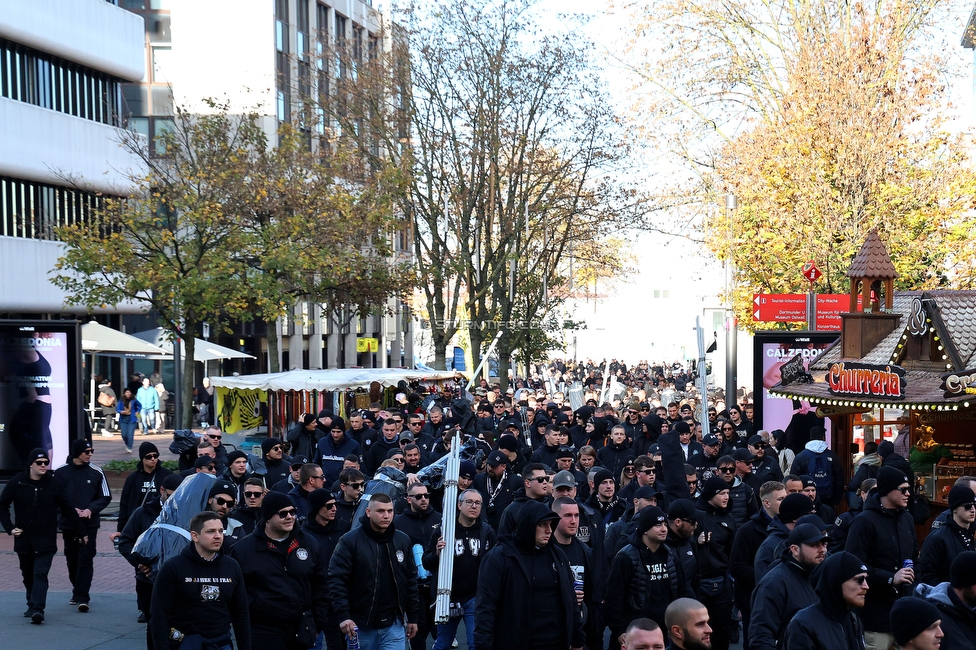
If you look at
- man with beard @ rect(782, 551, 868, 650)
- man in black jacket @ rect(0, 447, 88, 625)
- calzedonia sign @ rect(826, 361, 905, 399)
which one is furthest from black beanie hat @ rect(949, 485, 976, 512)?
man in black jacket @ rect(0, 447, 88, 625)

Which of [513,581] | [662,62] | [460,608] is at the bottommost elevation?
[460,608]

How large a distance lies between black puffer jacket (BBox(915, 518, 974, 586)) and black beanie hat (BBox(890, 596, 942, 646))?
2913 mm

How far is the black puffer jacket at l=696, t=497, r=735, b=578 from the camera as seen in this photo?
9.45 meters

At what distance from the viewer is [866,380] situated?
15461 mm

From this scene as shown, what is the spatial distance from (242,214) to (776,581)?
71.4 feet

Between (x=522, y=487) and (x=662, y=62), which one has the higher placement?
(x=662, y=62)

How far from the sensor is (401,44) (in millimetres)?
35906

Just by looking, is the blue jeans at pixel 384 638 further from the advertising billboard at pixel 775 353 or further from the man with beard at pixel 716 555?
the advertising billboard at pixel 775 353

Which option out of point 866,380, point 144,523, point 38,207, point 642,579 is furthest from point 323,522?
point 38,207

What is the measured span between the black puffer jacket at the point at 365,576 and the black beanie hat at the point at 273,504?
0.50 meters

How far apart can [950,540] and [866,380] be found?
760 centimetres

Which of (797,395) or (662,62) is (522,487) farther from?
(662,62)

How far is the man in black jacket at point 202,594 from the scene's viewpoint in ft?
24.5

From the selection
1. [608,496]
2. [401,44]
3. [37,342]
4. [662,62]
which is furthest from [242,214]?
[608,496]
